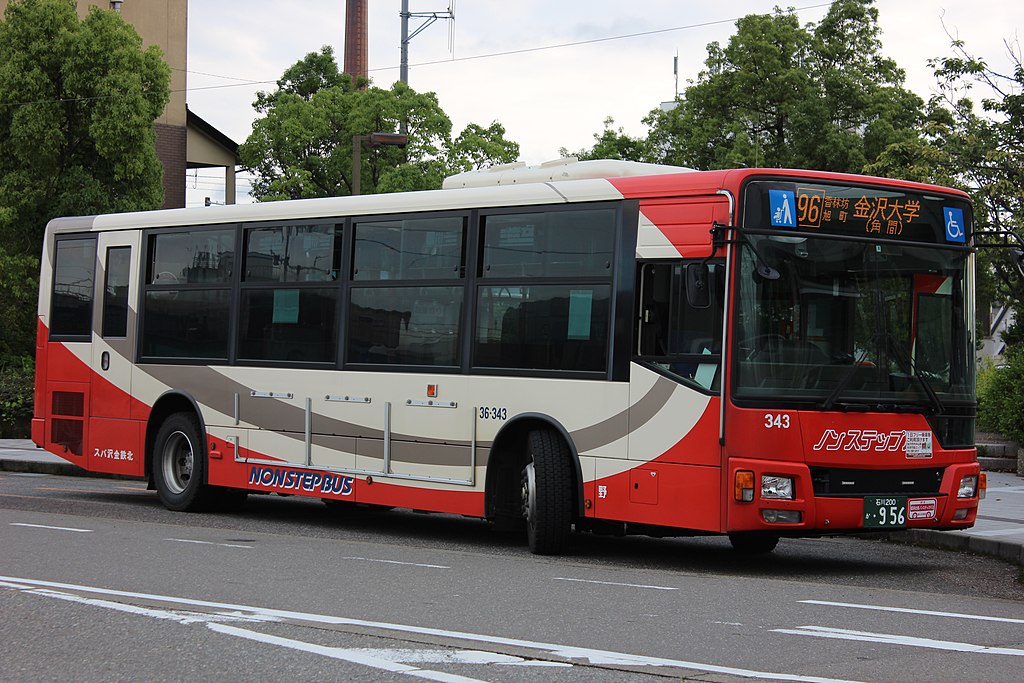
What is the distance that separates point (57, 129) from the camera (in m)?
31.5

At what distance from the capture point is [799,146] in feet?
164

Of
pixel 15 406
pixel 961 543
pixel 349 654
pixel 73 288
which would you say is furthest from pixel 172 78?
pixel 349 654

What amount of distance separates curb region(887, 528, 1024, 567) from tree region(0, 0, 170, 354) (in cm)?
2255

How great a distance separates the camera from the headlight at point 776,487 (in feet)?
35.3

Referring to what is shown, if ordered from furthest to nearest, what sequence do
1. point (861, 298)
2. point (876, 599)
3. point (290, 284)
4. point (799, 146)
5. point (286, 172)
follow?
point (286, 172) → point (799, 146) → point (290, 284) → point (861, 298) → point (876, 599)

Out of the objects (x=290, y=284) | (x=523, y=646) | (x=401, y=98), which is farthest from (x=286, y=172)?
(x=523, y=646)

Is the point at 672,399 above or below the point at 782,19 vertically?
below

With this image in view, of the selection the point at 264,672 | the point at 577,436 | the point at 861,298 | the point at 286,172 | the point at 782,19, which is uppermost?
the point at 782,19

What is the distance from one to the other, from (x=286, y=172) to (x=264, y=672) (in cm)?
5315

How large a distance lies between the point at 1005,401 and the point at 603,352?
11617 mm

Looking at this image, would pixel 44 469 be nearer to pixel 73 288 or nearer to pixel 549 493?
pixel 73 288

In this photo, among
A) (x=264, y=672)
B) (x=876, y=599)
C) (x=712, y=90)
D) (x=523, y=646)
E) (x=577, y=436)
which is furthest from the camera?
(x=712, y=90)

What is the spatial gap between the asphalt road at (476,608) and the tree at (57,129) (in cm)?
1886

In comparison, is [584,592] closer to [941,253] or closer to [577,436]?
[577,436]
